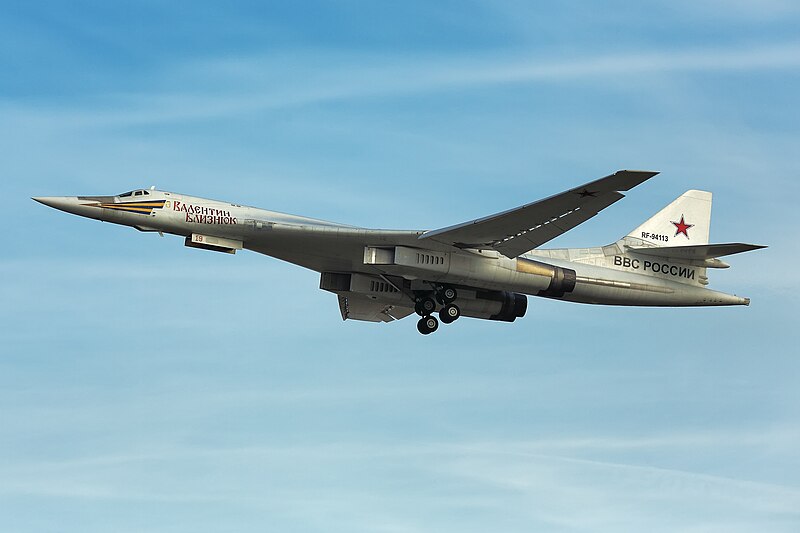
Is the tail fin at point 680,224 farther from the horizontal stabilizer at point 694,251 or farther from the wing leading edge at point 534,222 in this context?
the wing leading edge at point 534,222

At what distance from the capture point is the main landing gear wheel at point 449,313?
104 ft

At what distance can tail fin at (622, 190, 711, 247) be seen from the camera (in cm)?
3353

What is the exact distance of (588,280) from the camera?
3197 cm

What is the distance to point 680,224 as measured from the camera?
112 ft

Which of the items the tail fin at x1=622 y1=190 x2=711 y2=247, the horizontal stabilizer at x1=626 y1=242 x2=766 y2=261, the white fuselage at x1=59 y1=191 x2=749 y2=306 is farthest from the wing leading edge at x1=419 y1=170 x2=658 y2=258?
the tail fin at x1=622 y1=190 x2=711 y2=247

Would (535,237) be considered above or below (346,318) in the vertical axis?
above

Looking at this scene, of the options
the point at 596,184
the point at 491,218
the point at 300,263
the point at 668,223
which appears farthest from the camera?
the point at 668,223

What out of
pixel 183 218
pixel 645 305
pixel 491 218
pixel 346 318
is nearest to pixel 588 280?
pixel 645 305

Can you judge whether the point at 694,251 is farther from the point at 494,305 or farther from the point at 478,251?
the point at 478,251

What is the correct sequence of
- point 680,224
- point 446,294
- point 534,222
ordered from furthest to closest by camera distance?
point 680,224
point 446,294
point 534,222

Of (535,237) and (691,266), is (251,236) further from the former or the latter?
(691,266)

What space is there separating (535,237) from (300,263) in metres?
6.37

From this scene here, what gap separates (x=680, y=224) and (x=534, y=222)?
6.71 metres

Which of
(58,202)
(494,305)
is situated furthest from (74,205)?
(494,305)
